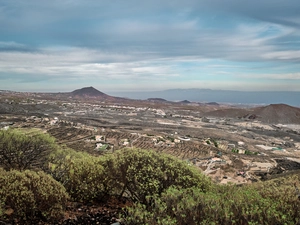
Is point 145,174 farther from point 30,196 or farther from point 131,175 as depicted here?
point 30,196

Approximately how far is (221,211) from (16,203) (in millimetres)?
5330

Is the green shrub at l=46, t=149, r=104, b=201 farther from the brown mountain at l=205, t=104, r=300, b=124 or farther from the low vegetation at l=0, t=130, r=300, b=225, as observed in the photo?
the brown mountain at l=205, t=104, r=300, b=124

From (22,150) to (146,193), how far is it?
9.03 metres

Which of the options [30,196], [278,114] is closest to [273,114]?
[278,114]

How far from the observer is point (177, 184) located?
9.44 meters

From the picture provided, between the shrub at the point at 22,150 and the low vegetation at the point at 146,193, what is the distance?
23 cm

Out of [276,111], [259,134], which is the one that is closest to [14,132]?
[259,134]

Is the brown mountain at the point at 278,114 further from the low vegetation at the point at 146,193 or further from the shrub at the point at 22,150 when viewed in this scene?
the low vegetation at the point at 146,193

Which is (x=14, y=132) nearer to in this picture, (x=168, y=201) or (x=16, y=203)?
(x=16, y=203)

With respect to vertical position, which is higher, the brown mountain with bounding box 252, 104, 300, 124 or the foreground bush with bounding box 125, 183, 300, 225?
the foreground bush with bounding box 125, 183, 300, 225

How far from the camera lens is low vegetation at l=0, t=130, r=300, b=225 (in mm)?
6211

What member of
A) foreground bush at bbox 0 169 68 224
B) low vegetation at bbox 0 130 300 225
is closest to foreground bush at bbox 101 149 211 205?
low vegetation at bbox 0 130 300 225

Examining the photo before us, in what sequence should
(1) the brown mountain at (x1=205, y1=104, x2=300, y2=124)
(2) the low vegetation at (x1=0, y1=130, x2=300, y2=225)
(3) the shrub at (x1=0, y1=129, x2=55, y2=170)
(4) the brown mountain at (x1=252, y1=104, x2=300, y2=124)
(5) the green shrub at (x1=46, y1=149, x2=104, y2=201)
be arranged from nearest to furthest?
(2) the low vegetation at (x1=0, y1=130, x2=300, y2=225) < (5) the green shrub at (x1=46, y1=149, x2=104, y2=201) < (3) the shrub at (x1=0, y1=129, x2=55, y2=170) < (4) the brown mountain at (x1=252, y1=104, x2=300, y2=124) < (1) the brown mountain at (x1=205, y1=104, x2=300, y2=124)

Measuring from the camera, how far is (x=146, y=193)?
9.28 meters
